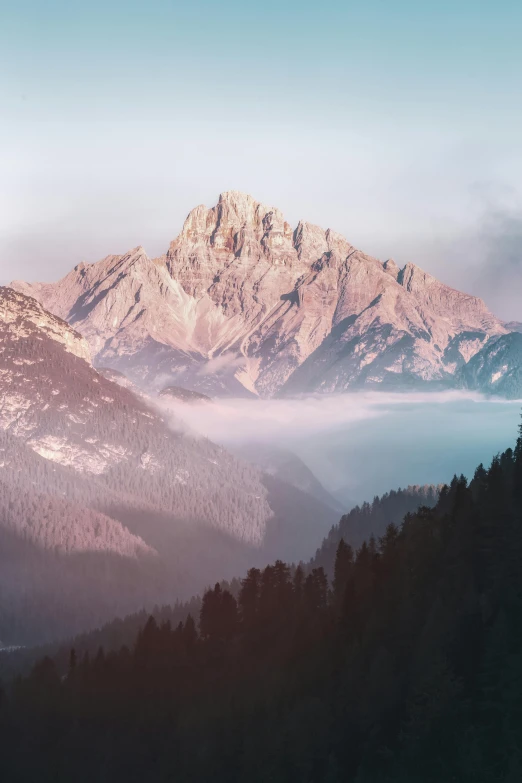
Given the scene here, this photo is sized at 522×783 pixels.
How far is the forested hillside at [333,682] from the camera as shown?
264 ft

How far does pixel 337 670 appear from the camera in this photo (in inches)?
3920

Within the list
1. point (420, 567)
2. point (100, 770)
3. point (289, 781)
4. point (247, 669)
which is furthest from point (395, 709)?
point (100, 770)

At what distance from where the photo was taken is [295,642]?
364ft

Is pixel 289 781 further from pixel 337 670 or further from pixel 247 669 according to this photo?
pixel 247 669

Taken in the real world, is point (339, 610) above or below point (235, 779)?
above

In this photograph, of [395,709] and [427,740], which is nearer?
[427,740]

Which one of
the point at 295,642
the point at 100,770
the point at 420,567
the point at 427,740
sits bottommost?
the point at 100,770

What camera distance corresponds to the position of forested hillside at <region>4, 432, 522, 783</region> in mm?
80562

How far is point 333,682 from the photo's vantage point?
97938 millimetres

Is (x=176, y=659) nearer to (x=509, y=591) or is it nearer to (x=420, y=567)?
(x=420, y=567)

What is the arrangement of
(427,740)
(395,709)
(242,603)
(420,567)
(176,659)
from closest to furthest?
(427,740) < (395,709) < (420,567) < (176,659) < (242,603)

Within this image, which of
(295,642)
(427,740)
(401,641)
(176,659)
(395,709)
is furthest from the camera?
(176,659)

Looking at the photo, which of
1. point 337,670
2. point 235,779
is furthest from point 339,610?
point 235,779

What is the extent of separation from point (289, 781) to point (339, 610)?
83.7 feet
